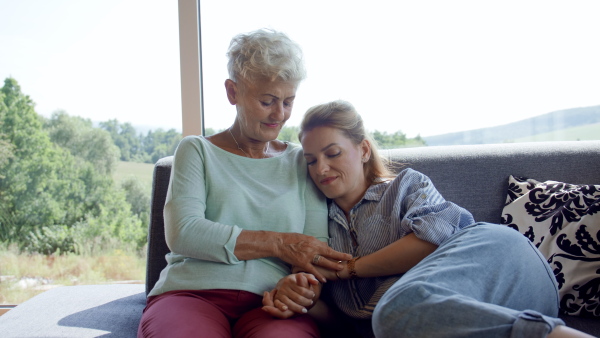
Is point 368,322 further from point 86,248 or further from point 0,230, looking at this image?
point 0,230

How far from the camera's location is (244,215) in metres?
1.64

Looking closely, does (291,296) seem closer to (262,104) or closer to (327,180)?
(327,180)

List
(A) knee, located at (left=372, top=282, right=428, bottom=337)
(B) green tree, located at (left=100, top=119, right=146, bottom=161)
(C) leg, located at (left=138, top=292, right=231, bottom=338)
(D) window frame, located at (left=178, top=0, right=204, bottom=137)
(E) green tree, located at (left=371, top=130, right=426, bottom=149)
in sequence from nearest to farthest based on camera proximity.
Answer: (A) knee, located at (left=372, top=282, right=428, bottom=337) → (C) leg, located at (left=138, top=292, right=231, bottom=338) → (D) window frame, located at (left=178, top=0, right=204, bottom=137) → (E) green tree, located at (left=371, top=130, right=426, bottom=149) → (B) green tree, located at (left=100, top=119, right=146, bottom=161)

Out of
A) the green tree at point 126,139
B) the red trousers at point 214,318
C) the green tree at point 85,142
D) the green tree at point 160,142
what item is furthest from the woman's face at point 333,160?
the green tree at point 85,142

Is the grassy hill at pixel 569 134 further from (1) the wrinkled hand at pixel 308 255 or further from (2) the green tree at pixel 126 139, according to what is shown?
(2) the green tree at pixel 126 139

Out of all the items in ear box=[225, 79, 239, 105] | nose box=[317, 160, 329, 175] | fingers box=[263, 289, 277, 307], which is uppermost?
ear box=[225, 79, 239, 105]

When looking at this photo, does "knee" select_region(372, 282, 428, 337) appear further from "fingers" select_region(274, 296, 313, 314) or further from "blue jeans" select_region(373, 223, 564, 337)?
"fingers" select_region(274, 296, 313, 314)

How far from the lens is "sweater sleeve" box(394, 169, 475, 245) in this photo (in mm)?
1467

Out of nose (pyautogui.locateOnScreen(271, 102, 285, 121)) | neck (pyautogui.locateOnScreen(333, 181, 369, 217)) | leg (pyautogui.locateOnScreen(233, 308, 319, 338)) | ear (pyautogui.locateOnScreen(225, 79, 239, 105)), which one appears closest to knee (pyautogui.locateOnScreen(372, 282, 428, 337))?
leg (pyautogui.locateOnScreen(233, 308, 319, 338))

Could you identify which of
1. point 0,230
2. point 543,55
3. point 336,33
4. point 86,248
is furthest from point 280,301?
point 0,230

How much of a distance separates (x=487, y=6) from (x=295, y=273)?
1.69 metres

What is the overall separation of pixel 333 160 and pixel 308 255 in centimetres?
33

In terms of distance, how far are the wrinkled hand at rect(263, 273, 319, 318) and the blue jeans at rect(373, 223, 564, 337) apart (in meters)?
0.28

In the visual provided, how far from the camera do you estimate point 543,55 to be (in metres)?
2.46
